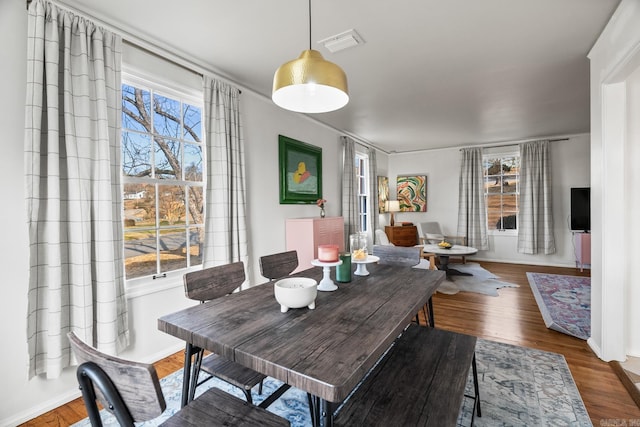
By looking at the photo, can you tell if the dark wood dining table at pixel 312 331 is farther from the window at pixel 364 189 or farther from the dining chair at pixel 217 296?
the window at pixel 364 189

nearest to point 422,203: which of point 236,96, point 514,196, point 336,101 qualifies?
point 514,196

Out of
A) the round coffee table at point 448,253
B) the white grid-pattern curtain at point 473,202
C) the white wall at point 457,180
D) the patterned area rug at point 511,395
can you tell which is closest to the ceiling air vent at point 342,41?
the patterned area rug at point 511,395

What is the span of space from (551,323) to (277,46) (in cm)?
360

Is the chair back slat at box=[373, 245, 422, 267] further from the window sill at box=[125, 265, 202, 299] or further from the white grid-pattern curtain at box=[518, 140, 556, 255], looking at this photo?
the white grid-pattern curtain at box=[518, 140, 556, 255]

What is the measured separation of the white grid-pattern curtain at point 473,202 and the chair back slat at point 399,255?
446cm

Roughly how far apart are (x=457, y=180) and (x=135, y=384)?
6914 millimetres

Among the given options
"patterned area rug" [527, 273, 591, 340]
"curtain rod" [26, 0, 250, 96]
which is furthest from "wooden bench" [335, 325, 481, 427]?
"curtain rod" [26, 0, 250, 96]

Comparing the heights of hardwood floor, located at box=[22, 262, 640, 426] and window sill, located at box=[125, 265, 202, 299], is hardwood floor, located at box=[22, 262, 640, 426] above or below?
below

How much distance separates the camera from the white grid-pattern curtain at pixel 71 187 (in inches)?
66.9

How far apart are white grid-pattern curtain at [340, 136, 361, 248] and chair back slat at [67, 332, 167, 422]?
4294 millimetres

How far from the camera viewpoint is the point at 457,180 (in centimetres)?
661

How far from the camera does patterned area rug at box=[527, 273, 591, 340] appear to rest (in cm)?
292

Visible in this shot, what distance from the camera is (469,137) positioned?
5.65 metres

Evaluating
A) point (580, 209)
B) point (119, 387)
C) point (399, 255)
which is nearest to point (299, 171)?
point (399, 255)
